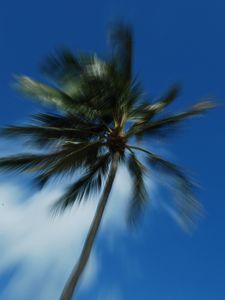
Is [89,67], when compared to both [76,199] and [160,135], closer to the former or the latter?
[160,135]

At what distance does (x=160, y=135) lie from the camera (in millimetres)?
12930

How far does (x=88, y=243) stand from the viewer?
1012cm

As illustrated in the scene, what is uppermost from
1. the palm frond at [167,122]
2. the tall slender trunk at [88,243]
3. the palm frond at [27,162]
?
→ the palm frond at [167,122]

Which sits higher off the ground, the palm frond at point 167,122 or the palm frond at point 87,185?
the palm frond at point 167,122

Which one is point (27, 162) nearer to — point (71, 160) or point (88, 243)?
point (71, 160)

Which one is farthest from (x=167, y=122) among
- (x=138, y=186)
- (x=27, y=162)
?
(x=27, y=162)

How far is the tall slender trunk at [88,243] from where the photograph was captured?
9281mm

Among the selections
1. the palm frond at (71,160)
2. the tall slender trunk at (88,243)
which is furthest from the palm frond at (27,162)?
the tall slender trunk at (88,243)

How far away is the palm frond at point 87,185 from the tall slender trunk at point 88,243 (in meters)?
0.63

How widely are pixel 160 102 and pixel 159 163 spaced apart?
1.93 meters

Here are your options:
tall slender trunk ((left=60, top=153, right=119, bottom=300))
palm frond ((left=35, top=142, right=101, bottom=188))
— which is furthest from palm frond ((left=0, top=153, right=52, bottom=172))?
tall slender trunk ((left=60, top=153, right=119, bottom=300))

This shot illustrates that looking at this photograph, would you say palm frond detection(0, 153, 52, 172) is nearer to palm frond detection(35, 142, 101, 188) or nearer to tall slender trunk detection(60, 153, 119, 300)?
palm frond detection(35, 142, 101, 188)

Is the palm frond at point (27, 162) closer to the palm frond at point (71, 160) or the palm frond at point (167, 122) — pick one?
the palm frond at point (71, 160)

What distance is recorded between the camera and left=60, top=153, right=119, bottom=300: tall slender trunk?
30.5 feet
